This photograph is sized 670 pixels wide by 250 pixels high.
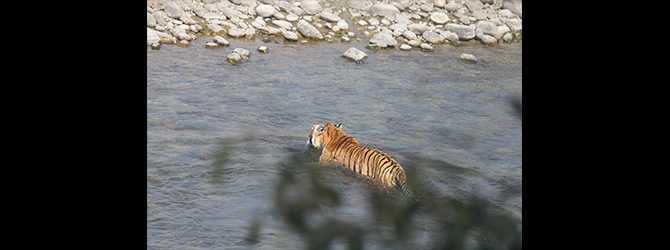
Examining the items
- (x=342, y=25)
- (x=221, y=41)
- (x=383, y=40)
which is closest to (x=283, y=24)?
(x=342, y=25)

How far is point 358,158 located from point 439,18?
27.7 ft

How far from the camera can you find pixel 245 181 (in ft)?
18.4

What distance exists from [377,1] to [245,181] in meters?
9.67

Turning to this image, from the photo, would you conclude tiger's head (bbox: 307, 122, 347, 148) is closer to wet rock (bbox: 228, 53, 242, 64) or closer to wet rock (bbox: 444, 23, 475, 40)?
wet rock (bbox: 228, 53, 242, 64)

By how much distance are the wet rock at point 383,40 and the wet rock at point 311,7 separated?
1780 millimetres

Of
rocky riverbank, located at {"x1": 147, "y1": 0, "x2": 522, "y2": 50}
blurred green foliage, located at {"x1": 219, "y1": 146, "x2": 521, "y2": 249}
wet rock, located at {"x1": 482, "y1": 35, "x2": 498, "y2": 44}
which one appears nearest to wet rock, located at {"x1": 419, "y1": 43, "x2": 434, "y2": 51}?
rocky riverbank, located at {"x1": 147, "y1": 0, "x2": 522, "y2": 50}

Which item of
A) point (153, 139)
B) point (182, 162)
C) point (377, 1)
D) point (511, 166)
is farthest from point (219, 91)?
point (377, 1)

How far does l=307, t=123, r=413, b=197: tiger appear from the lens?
5.52 meters

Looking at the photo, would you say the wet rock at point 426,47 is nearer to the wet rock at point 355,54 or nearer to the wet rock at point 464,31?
the wet rock at point 464,31

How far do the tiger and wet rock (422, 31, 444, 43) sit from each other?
6.85m

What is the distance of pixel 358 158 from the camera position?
6.03 m

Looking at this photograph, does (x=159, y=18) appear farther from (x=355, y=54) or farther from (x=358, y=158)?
(x=358, y=158)

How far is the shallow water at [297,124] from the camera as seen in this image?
4.84 meters
